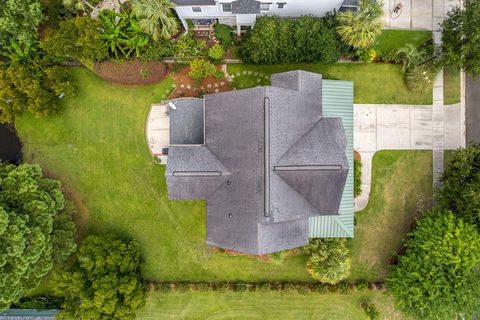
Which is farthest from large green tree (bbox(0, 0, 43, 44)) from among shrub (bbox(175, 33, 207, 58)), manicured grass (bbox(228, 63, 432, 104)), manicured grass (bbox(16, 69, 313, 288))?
manicured grass (bbox(228, 63, 432, 104))

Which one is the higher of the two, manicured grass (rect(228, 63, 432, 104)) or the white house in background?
the white house in background

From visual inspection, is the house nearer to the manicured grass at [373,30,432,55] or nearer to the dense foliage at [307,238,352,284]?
the dense foliage at [307,238,352,284]

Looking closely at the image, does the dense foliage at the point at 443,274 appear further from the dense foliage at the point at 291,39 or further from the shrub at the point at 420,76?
the dense foliage at the point at 291,39

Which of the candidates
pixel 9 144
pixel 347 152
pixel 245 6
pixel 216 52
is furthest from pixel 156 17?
pixel 347 152

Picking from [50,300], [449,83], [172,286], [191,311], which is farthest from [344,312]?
[50,300]

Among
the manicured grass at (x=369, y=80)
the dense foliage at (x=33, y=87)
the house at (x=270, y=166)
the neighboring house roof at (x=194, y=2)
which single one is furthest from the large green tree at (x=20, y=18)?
the manicured grass at (x=369, y=80)

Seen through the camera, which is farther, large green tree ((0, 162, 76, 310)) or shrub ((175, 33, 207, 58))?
shrub ((175, 33, 207, 58))
